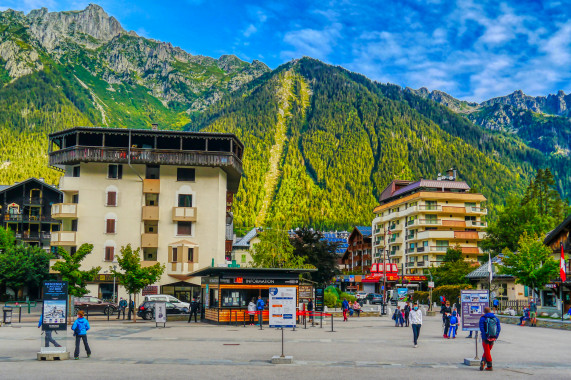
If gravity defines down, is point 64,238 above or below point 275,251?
above

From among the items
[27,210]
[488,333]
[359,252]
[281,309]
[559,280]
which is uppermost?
[27,210]

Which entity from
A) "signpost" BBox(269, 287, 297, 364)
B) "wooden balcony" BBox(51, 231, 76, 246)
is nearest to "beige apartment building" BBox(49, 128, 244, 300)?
"wooden balcony" BBox(51, 231, 76, 246)

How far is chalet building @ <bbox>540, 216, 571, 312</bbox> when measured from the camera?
54.9m

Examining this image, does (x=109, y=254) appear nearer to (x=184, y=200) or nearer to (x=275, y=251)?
(x=184, y=200)

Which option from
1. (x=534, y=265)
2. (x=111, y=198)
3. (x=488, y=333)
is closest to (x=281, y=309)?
(x=488, y=333)

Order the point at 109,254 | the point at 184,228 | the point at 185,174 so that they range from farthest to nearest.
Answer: the point at 185,174, the point at 184,228, the point at 109,254

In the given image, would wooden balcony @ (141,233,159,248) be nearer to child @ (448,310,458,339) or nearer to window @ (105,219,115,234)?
window @ (105,219,115,234)

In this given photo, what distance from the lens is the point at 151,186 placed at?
227 feet

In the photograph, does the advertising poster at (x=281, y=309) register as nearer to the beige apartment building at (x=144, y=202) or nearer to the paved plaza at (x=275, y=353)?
the paved plaza at (x=275, y=353)

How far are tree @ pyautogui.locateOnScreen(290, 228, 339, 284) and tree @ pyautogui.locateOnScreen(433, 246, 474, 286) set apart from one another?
593 inches

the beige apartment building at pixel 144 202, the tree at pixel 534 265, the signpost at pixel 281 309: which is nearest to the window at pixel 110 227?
the beige apartment building at pixel 144 202

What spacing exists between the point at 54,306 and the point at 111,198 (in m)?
49.0

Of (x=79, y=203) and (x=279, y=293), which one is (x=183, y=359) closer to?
(x=279, y=293)

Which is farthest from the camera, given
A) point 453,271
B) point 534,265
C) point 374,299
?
point 374,299
